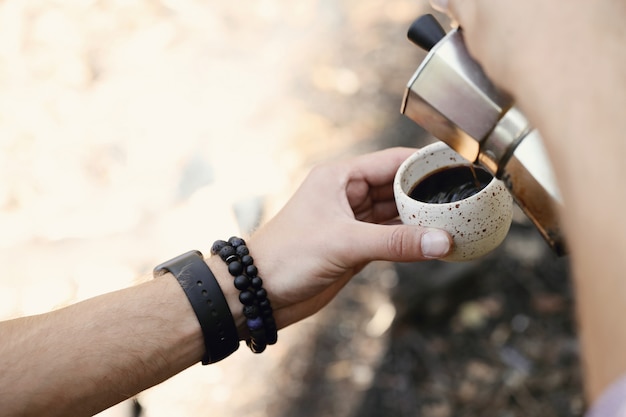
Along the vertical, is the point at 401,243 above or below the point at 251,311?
above

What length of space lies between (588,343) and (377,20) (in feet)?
12.3

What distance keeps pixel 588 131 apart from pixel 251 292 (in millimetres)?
978

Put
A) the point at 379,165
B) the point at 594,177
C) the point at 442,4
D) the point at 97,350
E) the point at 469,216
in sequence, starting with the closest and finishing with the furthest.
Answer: the point at 594,177
the point at 442,4
the point at 469,216
the point at 97,350
the point at 379,165

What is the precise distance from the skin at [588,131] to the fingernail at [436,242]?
0.56 meters

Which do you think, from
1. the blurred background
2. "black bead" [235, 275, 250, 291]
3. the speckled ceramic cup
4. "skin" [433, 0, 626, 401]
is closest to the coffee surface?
the speckled ceramic cup

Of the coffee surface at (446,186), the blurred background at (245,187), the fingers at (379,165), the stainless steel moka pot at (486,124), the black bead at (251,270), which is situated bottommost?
the blurred background at (245,187)

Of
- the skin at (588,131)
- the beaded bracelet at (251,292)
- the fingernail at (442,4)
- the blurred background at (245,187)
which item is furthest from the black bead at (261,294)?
the blurred background at (245,187)

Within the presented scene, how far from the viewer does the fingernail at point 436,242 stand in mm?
1459

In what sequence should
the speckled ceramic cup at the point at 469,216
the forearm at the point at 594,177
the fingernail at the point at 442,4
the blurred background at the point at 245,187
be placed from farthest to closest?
the blurred background at the point at 245,187 < the speckled ceramic cup at the point at 469,216 < the fingernail at the point at 442,4 < the forearm at the point at 594,177

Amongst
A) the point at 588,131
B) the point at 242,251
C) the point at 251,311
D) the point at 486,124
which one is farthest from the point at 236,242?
the point at 588,131

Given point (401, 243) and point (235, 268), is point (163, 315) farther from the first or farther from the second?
point (401, 243)

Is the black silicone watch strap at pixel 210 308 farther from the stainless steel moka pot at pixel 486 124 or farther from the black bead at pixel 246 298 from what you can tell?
the stainless steel moka pot at pixel 486 124

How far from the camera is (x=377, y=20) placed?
4.36m

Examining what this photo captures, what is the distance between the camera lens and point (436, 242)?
1462 mm
